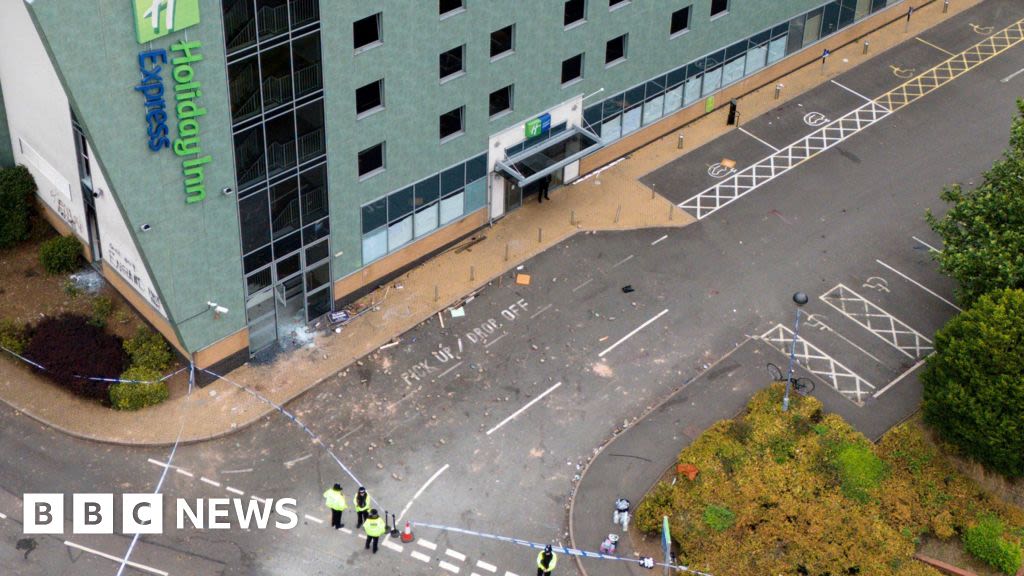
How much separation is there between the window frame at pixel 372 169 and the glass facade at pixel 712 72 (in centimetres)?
1196

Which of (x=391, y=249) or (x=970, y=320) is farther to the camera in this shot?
(x=391, y=249)

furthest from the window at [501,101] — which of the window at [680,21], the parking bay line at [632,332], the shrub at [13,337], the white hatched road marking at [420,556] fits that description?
the shrub at [13,337]

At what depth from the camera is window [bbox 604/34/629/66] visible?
59125 millimetres

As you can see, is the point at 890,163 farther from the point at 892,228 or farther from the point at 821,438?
the point at 821,438

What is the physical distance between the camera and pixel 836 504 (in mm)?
46625

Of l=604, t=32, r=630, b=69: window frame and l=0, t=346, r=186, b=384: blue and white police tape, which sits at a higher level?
l=604, t=32, r=630, b=69: window frame

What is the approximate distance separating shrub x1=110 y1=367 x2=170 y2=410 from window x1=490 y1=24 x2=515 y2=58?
18859mm

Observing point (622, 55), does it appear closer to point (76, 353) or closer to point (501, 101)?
point (501, 101)

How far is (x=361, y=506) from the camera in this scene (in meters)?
45.0

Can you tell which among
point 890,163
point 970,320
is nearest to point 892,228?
point 890,163

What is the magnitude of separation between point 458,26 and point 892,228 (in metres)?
23.2

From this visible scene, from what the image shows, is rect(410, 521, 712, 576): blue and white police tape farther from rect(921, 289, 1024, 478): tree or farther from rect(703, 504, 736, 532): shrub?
rect(921, 289, 1024, 478): tree

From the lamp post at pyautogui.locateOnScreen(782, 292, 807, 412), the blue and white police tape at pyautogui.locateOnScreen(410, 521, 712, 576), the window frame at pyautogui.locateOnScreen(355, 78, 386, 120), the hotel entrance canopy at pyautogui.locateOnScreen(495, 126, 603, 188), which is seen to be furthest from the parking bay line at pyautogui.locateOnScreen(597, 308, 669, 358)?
the window frame at pyautogui.locateOnScreen(355, 78, 386, 120)

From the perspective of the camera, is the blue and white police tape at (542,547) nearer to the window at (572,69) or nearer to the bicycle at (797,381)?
the bicycle at (797,381)
